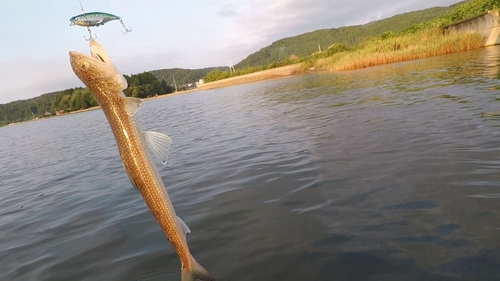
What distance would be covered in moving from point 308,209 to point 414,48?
29.9m

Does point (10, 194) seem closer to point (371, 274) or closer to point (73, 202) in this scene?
point (73, 202)

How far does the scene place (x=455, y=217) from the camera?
11.9 ft

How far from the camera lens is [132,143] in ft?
9.11

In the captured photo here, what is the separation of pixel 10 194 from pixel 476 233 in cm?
1171

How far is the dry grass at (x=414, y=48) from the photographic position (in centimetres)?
2693

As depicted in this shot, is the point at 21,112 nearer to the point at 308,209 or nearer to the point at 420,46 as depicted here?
the point at 420,46

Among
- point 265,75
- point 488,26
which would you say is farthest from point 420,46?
point 265,75

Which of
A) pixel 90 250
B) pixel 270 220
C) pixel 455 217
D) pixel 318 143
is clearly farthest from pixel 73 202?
pixel 455 217

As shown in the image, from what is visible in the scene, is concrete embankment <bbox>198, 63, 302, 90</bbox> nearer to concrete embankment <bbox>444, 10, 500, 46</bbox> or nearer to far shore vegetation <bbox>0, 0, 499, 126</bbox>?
far shore vegetation <bbox>0, 0, 499, 126</bbox>

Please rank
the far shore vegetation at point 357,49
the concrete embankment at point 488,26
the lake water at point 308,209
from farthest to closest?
the far shore vegetation at point 357,49
the concrete embankment at point 488,26
the lake water at point 308,209

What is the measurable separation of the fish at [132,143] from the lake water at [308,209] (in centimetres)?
92

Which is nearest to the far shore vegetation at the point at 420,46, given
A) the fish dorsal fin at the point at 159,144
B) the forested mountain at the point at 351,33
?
the fish dorsal fin at the point at 159,144

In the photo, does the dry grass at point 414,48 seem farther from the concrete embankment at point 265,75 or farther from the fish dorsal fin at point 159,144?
the fish dorsal fin at point 159,144

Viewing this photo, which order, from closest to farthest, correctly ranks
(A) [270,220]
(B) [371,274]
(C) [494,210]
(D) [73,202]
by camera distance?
(B) [371,274] < (C) [494,210] < (A) [270,220] < (D) [73,202]
